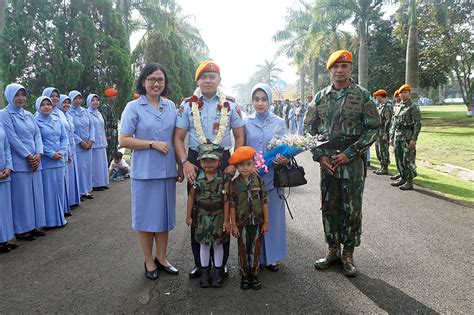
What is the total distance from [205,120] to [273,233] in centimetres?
143

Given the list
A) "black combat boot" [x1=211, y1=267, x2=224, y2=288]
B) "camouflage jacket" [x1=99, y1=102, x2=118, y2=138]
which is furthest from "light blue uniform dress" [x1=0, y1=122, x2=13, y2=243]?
"camouflage jacket" [x1=99, y1=102, x2=118, y2=138]

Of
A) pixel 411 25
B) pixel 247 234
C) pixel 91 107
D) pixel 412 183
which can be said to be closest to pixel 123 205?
pixel 91 107

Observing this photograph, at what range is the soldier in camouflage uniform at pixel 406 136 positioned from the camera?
7992 millimetres

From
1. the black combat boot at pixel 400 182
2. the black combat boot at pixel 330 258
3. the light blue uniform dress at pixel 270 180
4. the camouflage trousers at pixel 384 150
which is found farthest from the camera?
the camouflage trousers at pixel 384 150

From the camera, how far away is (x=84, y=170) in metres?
7.85

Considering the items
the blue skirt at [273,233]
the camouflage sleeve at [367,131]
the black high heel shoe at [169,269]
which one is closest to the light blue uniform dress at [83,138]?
the black high heel shoe at [169,269]

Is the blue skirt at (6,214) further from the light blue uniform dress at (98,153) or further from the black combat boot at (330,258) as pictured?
the black combat boot at (330,258)

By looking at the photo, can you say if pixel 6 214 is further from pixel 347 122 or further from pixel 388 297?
pixel 388 297

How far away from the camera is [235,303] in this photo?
11.0 feet

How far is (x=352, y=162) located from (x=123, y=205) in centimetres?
479

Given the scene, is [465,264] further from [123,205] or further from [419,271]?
[123,205]

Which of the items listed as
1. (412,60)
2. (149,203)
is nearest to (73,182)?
(149,203)

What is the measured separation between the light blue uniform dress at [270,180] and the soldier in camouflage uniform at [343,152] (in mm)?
494

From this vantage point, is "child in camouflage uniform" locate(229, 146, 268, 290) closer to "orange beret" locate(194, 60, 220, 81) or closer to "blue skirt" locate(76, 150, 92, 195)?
"orange beret" locate(194, 60, 220, 81)
